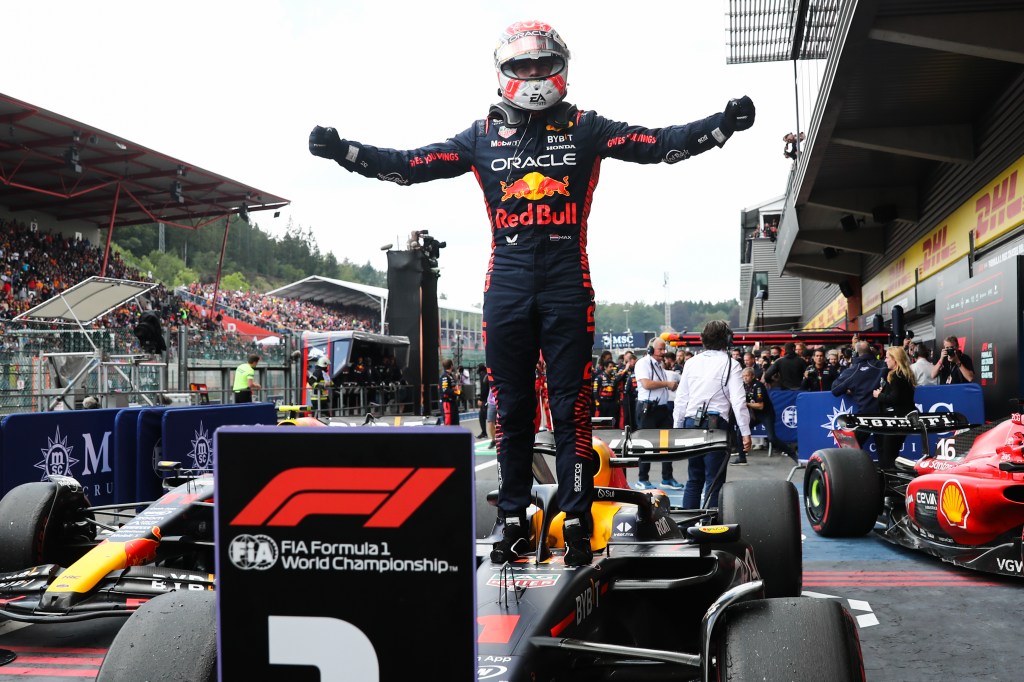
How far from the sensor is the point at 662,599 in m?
3.47

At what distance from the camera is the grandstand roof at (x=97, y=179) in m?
19.6

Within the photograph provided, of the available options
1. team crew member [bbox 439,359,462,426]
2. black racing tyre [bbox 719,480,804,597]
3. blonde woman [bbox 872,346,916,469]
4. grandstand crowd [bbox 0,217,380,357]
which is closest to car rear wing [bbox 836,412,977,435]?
blonde woman [bbox 872,346,916,469]

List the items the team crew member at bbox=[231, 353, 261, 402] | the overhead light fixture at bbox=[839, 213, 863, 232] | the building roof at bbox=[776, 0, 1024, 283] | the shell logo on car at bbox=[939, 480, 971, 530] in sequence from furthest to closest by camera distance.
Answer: the overhead light fixture at bbox=[839, 213, 863, 232]
the team crew member at bbox=[231, 353, 261, 402]
the building roof at bbox=[776, 0, 1024, 283]
the shell logo on car at bbox=[939, 480, 971, 530]

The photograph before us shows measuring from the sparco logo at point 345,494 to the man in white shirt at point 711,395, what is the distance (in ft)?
17.3

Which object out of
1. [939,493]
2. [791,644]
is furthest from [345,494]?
[939,493]

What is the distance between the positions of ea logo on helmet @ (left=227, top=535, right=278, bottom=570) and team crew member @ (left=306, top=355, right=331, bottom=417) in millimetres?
15947

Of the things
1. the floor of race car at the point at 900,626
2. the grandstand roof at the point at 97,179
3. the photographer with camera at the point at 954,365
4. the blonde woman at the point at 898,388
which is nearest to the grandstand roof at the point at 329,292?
the grandstand roof at the point at 97,179

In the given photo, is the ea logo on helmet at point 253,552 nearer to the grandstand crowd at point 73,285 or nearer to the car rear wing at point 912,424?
the car rear wing at point 912,424

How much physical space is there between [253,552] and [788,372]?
13.3 m

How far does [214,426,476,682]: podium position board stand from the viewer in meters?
1.57

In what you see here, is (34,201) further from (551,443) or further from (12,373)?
(551,443)

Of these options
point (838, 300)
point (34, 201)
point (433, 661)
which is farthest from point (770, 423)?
point (34, 201)

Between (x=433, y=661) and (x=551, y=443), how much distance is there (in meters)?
3.27

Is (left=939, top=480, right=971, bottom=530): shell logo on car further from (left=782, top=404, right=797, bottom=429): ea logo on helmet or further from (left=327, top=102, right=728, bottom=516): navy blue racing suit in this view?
(left=782, top=404, right=797, bottom=429): ea logo on helmet
